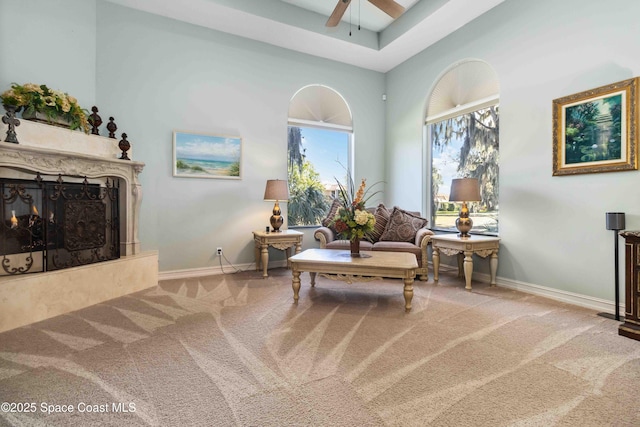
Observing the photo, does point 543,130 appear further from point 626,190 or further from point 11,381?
point 11,381

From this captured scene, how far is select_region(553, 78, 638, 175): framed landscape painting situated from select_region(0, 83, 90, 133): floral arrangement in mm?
5408

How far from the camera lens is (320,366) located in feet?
6.70

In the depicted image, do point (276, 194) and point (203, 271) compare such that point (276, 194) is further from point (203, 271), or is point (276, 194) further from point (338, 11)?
point (338, 11)

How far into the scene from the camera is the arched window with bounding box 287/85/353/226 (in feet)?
18.2

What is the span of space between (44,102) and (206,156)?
1919 millimetres

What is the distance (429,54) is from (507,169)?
245 centimetres

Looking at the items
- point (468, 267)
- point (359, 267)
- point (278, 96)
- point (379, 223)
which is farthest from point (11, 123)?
point (468, 267)

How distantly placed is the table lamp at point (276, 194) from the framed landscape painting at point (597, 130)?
347 centimetres

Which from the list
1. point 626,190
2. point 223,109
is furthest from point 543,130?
point 223,109

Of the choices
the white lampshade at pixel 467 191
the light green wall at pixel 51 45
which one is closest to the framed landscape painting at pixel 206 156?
the light green wall at pixel 51 45

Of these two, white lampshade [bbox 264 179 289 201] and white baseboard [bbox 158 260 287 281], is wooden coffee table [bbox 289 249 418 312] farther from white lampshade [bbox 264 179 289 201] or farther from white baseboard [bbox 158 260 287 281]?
white baseboard [bbox 158 260 287 281]

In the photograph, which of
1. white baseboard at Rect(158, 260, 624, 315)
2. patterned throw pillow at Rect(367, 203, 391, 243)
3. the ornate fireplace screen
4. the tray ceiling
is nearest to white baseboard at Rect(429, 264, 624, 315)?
white baseboard at Rect(158, 260, 624, 315)

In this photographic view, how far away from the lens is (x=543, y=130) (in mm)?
3689

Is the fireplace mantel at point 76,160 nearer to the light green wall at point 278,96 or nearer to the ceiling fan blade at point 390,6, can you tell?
the light green wall at point 278,96
